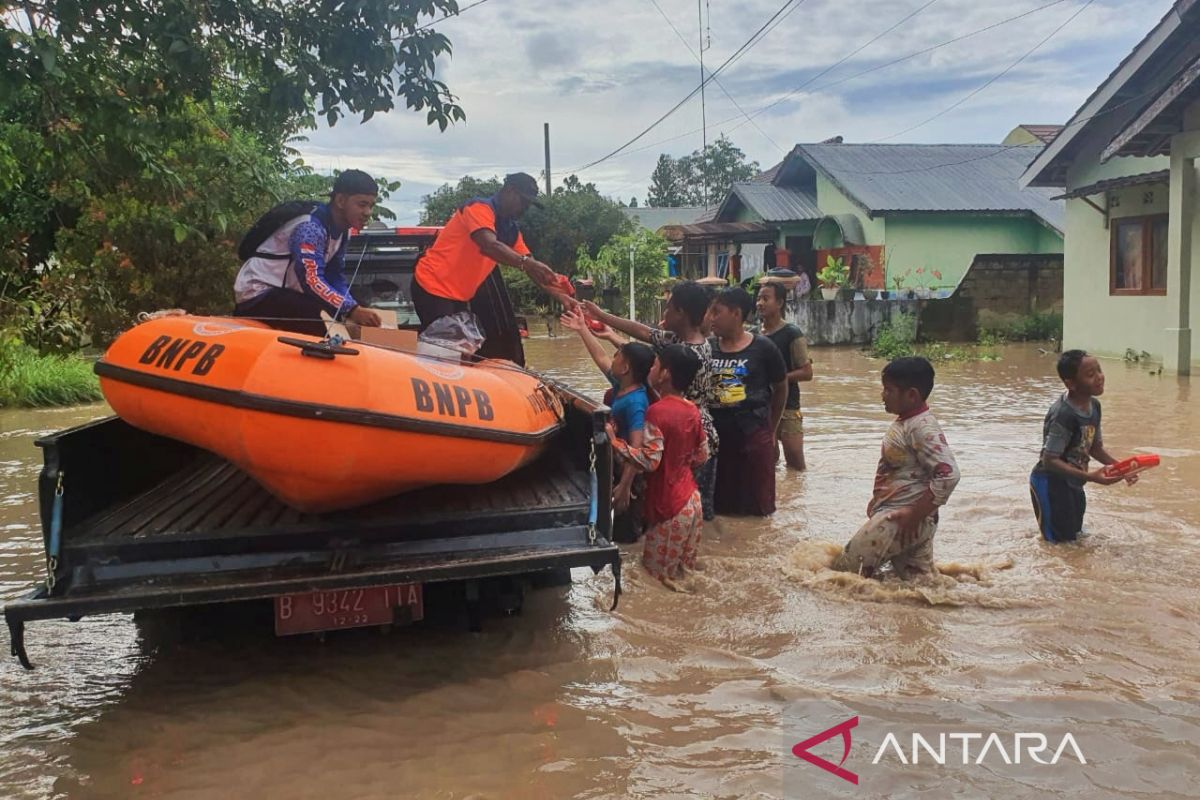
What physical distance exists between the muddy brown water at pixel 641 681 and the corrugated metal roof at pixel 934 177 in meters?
18.2

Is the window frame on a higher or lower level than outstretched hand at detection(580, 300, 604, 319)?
higher

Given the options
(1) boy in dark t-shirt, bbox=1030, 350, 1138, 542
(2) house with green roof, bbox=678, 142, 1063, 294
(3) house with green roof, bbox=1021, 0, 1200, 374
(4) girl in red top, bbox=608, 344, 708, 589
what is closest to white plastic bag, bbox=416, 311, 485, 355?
(4) girl in red top, bbox=608, 344, 708, 589

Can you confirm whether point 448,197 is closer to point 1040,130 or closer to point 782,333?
point 1040,130

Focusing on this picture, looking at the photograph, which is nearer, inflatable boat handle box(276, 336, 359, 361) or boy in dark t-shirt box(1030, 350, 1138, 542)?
inflatable boat handle box(276, 336, 359, 361)

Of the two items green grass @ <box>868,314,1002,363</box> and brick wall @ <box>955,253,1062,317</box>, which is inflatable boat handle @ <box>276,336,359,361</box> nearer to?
green grass @ <box>868,314,1002,363</box>

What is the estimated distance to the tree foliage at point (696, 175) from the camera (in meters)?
59.1

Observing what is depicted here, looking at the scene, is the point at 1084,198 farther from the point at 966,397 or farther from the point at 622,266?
the point at 622,266

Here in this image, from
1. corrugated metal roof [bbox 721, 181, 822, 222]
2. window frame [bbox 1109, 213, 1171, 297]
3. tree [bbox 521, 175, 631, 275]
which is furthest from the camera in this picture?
tree [bbox 521, 175, 631, 275]

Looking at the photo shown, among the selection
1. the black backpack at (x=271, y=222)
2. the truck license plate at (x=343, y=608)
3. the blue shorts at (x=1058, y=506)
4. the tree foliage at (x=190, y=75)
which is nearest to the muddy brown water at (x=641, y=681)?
the blue shorts at (x=1058, y=506)

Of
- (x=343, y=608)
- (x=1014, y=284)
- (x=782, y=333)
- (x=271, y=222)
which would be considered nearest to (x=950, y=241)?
(x=1014, y=284)

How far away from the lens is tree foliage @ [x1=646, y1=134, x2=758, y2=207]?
59.1m

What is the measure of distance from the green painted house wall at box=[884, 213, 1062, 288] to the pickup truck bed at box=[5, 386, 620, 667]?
1989 cm

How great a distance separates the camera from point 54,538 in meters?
3.10

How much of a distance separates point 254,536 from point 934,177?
76.6ft
